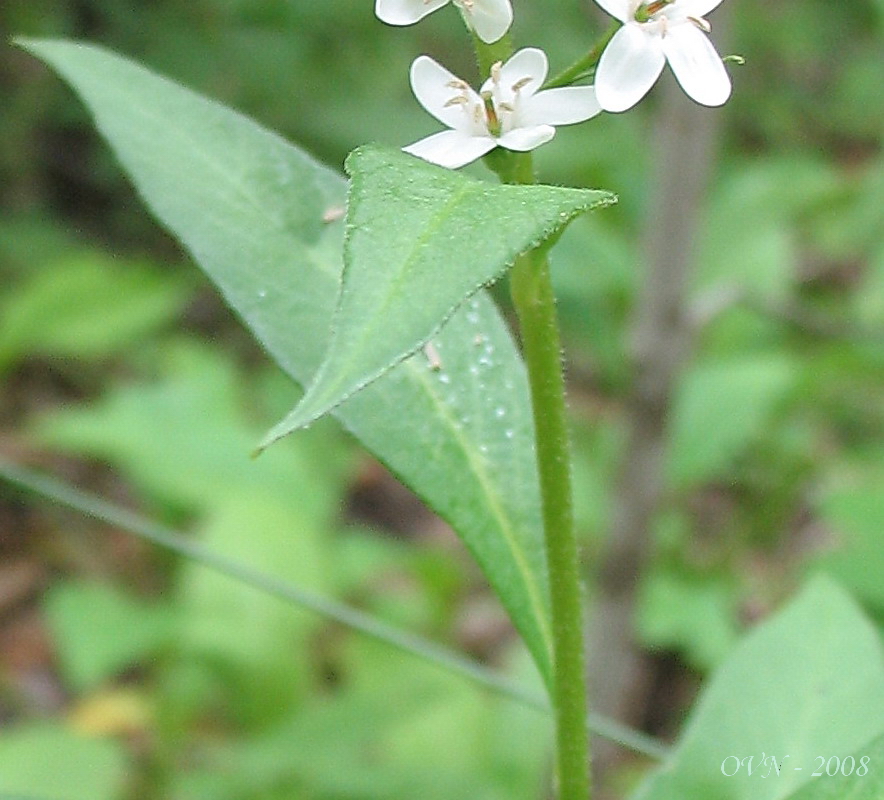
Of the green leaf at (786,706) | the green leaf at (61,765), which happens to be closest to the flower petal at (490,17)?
the green leaf at (786,706)

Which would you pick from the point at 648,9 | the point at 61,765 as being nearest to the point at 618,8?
the point at 648,9

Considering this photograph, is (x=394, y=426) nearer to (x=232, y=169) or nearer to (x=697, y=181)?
(x=232, y=169)

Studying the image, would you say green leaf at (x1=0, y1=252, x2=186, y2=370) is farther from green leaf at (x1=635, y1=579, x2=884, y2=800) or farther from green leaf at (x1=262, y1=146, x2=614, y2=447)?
green leaf at (x1=262, y1=146, x2=614, y2=447)

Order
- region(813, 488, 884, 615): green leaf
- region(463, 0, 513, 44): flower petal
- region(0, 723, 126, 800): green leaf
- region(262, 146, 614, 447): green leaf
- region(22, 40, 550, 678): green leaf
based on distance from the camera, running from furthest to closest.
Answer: region(0, 723, 126, 800): green leaf, region(813, 488, 884, 615): green leaf, region(22, 40, 550, 678): green leaf, region(463, 0, 513, 44): flower petal, region(262, 146, 614, 447): green leaf

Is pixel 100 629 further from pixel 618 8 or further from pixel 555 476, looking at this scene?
pixel 618 8

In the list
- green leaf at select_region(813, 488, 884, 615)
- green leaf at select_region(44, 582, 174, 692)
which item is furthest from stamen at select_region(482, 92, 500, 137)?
green leaf at select_region(44, 582, 174, 692)
